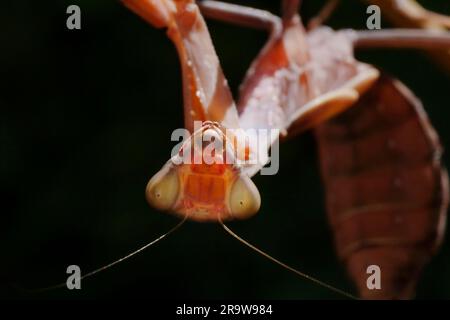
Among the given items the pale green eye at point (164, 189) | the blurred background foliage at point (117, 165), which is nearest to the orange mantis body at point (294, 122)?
the pale green eye at point (164, 189)

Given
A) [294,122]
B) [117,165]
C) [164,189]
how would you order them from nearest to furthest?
[164,189] < [294,122] < [117,165]

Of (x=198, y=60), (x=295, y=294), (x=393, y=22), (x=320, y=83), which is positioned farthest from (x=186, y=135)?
(x=295, y=294)

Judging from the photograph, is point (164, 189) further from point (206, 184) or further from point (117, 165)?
point (117, 165)

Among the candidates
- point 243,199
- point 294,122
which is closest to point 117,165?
point 294,122

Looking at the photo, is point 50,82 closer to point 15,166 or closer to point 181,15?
point 15,166

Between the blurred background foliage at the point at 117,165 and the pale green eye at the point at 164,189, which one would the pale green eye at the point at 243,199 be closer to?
the pale green eye at the point at 164,189

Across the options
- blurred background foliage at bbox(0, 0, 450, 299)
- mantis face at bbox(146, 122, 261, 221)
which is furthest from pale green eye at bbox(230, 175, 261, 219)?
blurred background foliage at bbox(0, 0, 450, 299)
